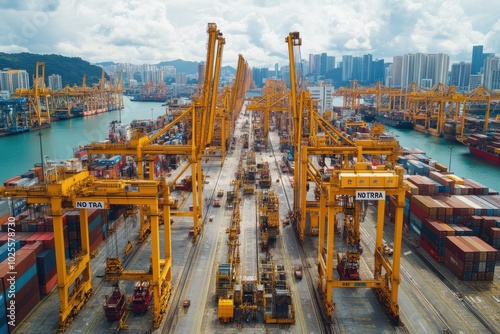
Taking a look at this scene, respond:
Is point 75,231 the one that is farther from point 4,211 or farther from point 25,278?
point 4,211

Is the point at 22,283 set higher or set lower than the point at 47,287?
higher

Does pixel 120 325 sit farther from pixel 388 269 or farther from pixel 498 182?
pixel 498 182

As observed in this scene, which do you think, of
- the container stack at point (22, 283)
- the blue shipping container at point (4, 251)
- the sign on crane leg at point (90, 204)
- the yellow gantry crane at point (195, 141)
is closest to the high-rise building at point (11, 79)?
the yellow gantry crane at point (195, 141)

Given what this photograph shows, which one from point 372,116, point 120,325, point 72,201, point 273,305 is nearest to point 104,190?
point 72,201

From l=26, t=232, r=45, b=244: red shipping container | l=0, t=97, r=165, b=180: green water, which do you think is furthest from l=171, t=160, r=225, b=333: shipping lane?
l=0, t=97, r=165, b=180: green water

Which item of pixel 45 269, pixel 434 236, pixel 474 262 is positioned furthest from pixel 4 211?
pixel 474 262

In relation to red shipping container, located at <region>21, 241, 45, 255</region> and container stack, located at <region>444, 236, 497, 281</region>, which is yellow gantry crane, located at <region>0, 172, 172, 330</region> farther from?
container stack, located at <region>444, 236, 497, 281</region>
